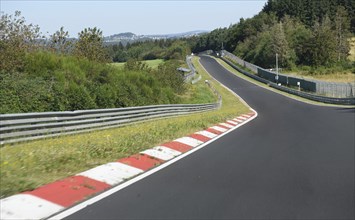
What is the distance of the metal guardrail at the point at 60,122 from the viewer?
1223cm

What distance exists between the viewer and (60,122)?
48.1ft

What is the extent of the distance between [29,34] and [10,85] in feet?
41.0

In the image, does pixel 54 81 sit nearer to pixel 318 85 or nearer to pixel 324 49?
pixel 318 85

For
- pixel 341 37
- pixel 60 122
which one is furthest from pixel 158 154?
pixel 341 37

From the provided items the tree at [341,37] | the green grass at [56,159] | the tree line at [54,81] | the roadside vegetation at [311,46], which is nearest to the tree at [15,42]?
the tree line at [54,81]

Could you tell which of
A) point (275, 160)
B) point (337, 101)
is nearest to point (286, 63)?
point (337, 101)

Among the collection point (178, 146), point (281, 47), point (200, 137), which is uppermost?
point (178, 146)

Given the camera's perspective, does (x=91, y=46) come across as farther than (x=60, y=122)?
Yes

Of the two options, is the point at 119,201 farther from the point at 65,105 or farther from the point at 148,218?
the point at 65,105

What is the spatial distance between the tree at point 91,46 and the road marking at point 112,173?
1236 inches

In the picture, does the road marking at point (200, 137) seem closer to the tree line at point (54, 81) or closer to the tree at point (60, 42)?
the tree line at point (54, 81)

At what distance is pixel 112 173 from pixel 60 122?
7207mm

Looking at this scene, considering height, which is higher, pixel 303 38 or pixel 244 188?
pixel 244 188

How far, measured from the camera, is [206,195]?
21.5 feet
